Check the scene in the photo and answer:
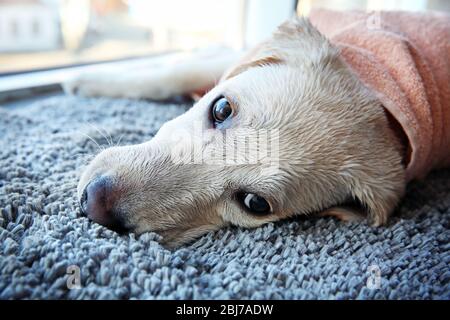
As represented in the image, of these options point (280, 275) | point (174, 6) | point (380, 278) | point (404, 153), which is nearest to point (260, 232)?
point (280, 275)

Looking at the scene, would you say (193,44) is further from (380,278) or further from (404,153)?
(380,278)

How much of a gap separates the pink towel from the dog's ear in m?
0.12

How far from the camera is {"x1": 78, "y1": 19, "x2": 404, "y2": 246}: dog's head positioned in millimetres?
1078

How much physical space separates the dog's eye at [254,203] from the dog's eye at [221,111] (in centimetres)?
23

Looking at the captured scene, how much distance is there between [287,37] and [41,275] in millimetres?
1023

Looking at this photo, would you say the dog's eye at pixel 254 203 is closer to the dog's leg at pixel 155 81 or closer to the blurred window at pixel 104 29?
the dog's leg at pixel 155 81

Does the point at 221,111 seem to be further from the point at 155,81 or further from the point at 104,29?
the point at 104,29

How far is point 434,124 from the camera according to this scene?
1347mm

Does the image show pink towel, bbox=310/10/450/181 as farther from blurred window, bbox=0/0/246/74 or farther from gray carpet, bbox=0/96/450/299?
blurred window, bbox=0/0/246/74

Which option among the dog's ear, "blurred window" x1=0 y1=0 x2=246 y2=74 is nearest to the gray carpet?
the dog's ear

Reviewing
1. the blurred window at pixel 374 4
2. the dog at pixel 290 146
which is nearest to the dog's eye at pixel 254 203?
the dog at pixel 290 146

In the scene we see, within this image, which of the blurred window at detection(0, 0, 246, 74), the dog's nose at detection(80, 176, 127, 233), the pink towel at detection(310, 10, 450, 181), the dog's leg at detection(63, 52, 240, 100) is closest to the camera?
the dog's nose at detection(80, 176, 127, 233)

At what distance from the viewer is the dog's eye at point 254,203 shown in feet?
3.76

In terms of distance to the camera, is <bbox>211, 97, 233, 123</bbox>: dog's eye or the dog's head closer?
the dog's head
